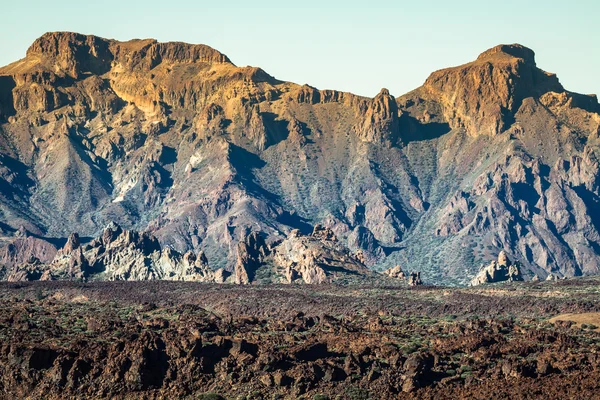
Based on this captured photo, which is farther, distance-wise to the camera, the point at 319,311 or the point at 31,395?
the point at 319,311

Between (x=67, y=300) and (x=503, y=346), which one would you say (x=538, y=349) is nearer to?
(x=503, y=346)

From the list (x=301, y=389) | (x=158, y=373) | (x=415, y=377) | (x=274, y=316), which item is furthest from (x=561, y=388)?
(x=274, y=316)

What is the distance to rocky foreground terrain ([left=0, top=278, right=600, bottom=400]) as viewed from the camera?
112m

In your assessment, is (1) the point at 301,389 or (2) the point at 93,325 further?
(2) the point at 93,325

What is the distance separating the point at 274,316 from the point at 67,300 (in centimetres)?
3605

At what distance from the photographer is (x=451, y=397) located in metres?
108

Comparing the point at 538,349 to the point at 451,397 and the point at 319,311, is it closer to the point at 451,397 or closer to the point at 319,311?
the point at 451,397

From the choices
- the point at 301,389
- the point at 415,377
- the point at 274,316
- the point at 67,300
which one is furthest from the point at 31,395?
the point at 67,300

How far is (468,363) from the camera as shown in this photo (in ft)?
391

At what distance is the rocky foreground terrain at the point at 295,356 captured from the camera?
11181 centimetres

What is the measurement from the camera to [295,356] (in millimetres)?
119688

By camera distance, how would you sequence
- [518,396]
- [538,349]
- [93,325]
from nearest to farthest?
[518,396] < [538,349] < [93,325]

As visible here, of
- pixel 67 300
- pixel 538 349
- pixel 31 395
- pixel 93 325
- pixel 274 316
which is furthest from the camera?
pixel 67 300

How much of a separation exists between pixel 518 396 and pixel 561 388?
341 cm
